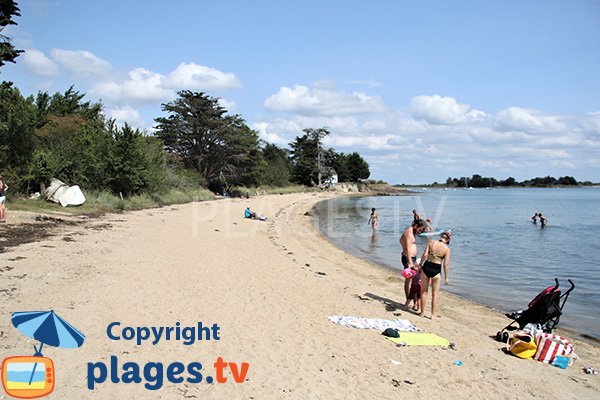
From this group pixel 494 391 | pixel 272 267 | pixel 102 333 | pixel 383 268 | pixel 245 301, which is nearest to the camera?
pixel 494 391

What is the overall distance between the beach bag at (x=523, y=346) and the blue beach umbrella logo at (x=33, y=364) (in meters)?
5.90

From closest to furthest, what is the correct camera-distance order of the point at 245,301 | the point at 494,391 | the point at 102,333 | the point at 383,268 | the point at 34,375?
the point at 34,375 → the point at 494,391 → the point at 102,333 → the point at 245,301 → the point at 383,268

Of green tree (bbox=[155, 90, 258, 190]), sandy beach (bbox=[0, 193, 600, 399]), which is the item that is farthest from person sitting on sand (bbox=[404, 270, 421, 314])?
green tree (bbox=[155, 90, 258, 190])

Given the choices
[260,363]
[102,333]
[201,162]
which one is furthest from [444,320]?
[201,162]

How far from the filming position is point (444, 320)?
315 inches

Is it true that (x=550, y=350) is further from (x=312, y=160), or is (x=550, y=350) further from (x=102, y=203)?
(x=312, y=160)

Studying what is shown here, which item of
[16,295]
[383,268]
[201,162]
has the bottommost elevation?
[383,268]

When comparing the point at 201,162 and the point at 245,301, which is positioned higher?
the point at 201,162

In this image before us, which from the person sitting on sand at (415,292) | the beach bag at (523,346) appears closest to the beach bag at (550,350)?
the beach bag at (523,346)

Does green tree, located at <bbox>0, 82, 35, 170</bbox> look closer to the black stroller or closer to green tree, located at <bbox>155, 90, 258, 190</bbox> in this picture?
the black stroller

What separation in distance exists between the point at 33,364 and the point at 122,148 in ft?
71.8

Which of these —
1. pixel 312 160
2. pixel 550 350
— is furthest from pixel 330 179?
pixel 550 350

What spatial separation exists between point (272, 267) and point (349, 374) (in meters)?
6.39

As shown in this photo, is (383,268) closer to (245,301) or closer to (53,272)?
(245,301)
